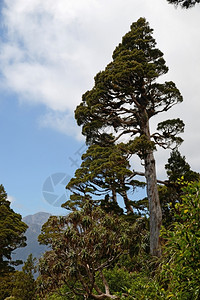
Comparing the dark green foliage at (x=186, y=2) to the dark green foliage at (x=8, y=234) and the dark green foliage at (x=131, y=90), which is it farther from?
the dark green foliage at (x=8, y=234)

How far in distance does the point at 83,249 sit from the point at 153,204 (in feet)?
10.4

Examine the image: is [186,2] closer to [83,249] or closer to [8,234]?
[83,249]

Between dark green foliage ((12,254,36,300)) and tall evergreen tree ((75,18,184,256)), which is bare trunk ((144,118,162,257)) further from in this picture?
dark green foliage ((12,254,36,300))

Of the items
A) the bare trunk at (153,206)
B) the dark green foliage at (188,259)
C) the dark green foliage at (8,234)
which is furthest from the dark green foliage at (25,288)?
the dark green foliage at (188,259)

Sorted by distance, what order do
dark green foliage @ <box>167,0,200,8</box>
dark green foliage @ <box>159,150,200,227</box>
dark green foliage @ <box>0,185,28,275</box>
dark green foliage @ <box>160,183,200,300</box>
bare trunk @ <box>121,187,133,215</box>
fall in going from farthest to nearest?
dark green foliage @ <box>0,185,28,275</box>
bare trunk @ <box>121,187,133,215</box>
dark green foliage @ <box>159,150,200,227</box>
dark green foliage @ <box>167,0,200,8</box>
dark green foliage @ <box>160,183,200,300</box>

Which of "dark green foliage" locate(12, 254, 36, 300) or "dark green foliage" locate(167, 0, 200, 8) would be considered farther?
"dark green foliage" locate(12, 254, 36, 300)

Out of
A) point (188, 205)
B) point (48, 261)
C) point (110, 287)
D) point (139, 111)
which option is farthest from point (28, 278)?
point (188, 205)

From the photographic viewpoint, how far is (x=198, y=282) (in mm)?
2389

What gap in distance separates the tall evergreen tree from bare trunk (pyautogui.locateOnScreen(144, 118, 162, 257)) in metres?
0.04

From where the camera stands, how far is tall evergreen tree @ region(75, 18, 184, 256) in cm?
1117

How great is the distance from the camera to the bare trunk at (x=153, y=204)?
368 inches

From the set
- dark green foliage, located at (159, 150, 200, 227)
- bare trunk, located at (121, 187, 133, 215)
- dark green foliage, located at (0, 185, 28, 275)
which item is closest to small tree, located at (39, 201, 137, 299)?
dark green foliage, located at (159, 150, 200, 227)

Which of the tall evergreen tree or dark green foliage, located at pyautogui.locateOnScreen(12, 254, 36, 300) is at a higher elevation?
the tall evergreen tree

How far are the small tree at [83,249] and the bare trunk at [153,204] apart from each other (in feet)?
2.94
